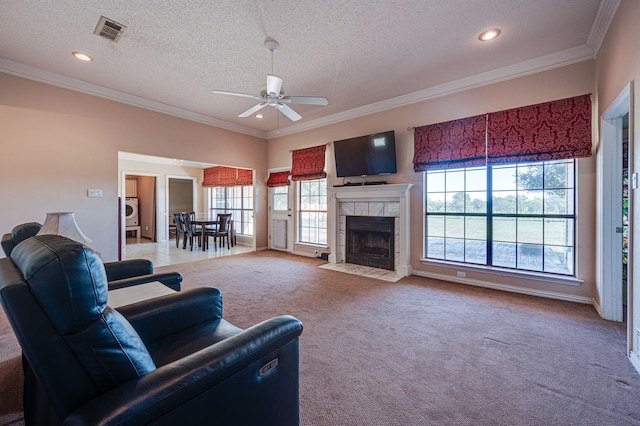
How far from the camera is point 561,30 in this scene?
9.36ft

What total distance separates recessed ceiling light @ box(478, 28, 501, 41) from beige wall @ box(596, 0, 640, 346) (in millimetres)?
902

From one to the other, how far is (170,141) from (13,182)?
7.05ft

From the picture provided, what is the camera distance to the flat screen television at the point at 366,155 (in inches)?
183

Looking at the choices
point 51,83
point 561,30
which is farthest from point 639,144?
point 51,83

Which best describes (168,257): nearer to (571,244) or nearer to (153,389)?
(153,389)

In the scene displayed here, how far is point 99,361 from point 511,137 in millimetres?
4451

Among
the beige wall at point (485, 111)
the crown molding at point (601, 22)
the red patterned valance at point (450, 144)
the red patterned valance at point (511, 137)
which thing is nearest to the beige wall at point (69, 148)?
the beige wall at point (485, 111)

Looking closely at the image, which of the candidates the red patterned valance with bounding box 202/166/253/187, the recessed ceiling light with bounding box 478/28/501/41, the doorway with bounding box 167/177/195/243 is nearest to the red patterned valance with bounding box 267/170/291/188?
the red patterned valance with bounding box 202/166/253/187

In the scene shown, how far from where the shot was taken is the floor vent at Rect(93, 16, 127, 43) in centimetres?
271

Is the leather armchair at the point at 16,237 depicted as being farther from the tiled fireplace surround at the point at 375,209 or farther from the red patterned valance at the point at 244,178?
the red patterned valance at the point at 244,178

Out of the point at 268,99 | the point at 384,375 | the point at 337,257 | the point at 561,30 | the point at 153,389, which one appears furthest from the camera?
the point at 337,257

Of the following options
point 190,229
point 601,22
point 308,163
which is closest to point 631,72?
point 601,22

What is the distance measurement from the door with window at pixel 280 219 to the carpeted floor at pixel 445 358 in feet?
9.37

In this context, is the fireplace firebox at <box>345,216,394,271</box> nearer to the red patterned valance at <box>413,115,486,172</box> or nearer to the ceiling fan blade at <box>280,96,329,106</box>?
the red patterned valance at <box>413,115,486,172</box>
